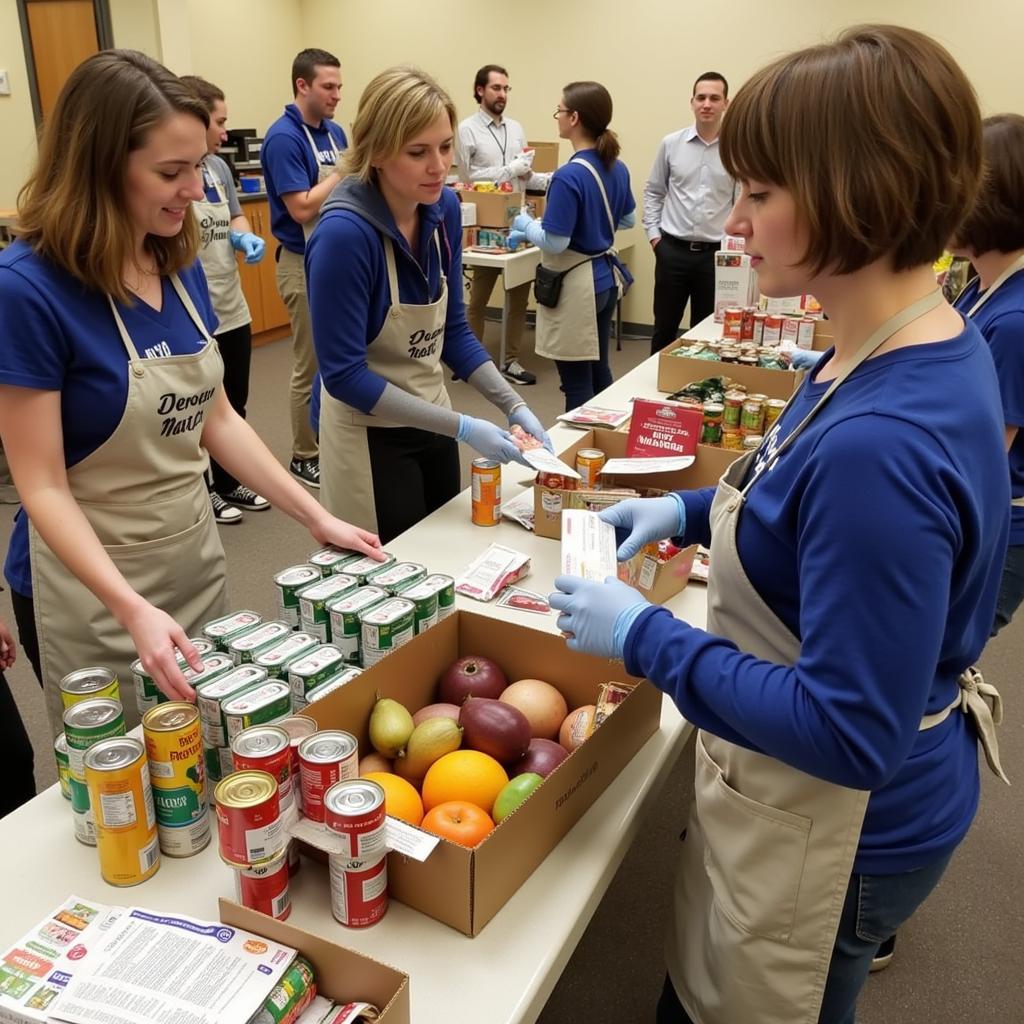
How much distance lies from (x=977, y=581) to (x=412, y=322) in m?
1.44

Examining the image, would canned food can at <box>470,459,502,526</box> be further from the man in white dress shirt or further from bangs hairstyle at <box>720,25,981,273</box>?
the man in white dress shirt

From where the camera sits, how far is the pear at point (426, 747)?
46.7 inches

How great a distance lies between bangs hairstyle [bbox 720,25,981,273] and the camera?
74cm

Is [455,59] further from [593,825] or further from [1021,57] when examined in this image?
[593,825]

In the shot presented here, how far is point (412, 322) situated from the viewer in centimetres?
203

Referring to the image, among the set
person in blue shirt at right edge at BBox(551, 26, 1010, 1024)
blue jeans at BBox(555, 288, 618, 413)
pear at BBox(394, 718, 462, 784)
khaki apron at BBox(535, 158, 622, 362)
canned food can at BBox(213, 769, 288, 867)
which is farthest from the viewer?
blue jeans at BBox(555, 288, 618, 413)

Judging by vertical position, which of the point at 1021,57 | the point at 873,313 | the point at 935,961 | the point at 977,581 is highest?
the point at 1021,57

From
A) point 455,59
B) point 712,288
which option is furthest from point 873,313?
point 455,59

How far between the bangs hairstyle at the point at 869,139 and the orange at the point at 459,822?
28.2 inches

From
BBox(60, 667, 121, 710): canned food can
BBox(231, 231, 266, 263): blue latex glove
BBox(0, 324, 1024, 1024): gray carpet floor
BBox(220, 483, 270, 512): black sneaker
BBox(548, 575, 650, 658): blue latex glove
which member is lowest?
BBox(0, 324, 1024, 1024): gray carpet floor

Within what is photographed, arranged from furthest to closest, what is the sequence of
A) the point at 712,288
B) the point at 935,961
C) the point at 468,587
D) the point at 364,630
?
the point at 712,288, the point at 935,961, the point at 468,587, the point at 364,630

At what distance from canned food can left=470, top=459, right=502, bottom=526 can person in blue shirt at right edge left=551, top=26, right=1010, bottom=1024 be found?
2.87 feet

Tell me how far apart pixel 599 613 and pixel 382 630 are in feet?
Result: 1.17

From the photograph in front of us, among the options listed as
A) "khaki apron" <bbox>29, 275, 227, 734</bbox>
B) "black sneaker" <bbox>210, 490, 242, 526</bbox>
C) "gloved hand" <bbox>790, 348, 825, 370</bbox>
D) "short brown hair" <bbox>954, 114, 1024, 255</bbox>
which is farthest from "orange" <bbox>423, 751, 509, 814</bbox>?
"black sneaker" <bbox>210, 490, 242, 526</bbox>
